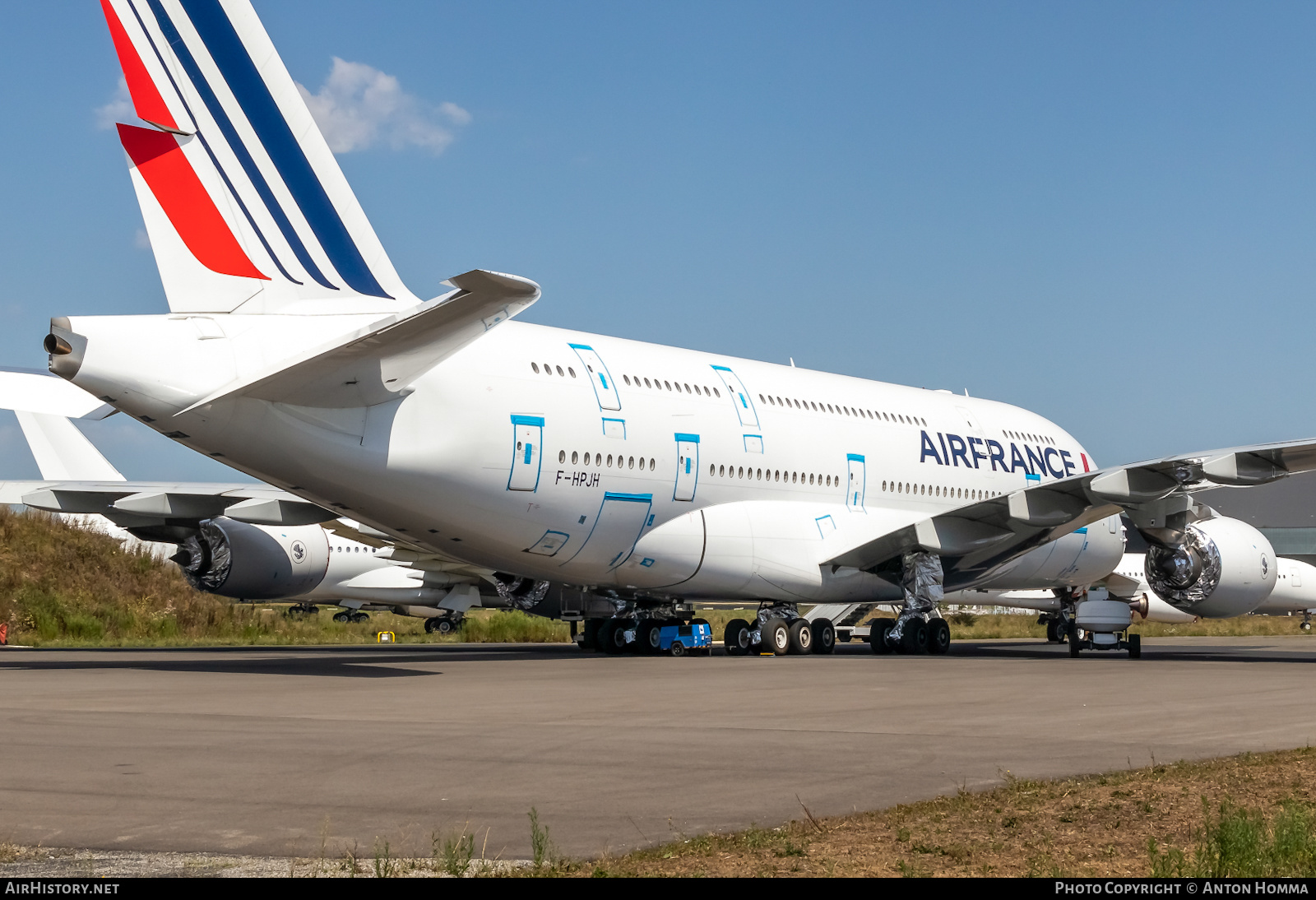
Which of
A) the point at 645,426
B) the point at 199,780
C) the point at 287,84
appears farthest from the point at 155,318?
the point at 199,780

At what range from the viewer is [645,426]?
19016mm

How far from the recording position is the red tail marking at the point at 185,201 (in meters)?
14.4

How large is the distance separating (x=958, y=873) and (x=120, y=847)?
3.15 m

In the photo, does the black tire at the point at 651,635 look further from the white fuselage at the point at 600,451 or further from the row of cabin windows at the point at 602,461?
the row of cabin windows at the point at 602,461

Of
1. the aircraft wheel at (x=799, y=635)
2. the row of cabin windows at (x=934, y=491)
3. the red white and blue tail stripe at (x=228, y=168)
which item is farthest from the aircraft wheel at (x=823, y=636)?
the red white and blue tail stripe at (x=228, y=168)

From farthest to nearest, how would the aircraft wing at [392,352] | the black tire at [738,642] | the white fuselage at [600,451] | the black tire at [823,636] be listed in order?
the black tire at [823,636]
the black tire at [738,642]
the white fuselage at [600,451]
the aircraft wing at [392,352]

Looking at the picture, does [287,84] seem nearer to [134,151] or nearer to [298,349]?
[134,151]

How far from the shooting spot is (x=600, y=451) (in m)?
18.2

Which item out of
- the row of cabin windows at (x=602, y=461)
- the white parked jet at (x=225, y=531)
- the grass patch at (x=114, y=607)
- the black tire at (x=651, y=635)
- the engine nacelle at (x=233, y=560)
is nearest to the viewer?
the white parked jet at (x=225, y=531)

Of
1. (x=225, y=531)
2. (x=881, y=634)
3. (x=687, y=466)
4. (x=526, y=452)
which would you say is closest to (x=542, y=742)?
(x=526, y=452)

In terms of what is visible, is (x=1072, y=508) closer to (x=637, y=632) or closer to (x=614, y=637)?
(x=637, y=632)

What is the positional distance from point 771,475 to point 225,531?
871 cm

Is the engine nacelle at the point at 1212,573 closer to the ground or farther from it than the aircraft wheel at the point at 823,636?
farther from it

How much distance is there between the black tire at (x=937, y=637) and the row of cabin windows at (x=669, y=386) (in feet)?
19.4
